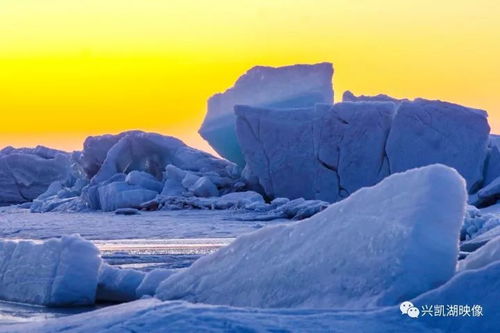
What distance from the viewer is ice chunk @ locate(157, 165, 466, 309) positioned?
135 inches

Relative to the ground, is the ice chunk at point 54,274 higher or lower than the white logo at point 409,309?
lower

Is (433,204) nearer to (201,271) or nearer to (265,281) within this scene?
(265,281)

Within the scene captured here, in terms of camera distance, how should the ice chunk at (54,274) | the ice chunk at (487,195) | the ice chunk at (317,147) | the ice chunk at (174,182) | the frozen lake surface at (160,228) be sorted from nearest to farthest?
the ice chunk at (54,274)
the frozen lake surface at (160,228)
the ice chunk at (487,195)
the ice chunk at (317,147)
the ice chunk at (174,182)

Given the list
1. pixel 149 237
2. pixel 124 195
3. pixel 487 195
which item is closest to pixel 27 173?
pixel 124 195

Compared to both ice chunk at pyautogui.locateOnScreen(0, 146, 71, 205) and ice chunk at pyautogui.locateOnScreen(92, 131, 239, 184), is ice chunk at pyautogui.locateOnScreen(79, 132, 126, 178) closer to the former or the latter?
ice chunk at pyautogui.locateOnScreen(92, 131, 239, 184)

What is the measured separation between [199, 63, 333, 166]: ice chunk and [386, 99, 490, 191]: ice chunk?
5.50 meters

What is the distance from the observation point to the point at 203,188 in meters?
20.0

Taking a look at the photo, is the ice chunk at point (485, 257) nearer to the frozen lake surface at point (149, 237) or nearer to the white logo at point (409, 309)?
the white logo at point (409, 309)

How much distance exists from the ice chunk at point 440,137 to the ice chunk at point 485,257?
45.0 ft

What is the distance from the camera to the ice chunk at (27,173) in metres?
34.0

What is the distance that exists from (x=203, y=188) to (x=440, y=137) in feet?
19.2

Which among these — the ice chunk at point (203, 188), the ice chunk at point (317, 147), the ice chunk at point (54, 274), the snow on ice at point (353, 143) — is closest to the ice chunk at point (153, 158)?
the ice chunk at point (203, 188)

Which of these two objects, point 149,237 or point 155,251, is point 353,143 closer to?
point 149,237

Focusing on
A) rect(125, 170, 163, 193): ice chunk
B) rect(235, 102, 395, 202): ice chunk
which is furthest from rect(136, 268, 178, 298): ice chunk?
rect(125, 170, 163, 193): ice chunk
